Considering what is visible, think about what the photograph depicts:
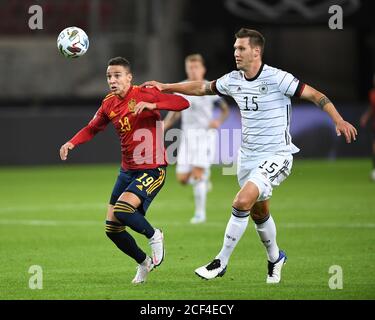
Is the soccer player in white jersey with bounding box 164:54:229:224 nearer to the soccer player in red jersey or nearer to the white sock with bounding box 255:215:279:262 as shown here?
the soccer player in red jersey

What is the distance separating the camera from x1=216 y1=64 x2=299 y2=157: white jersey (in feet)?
32.7

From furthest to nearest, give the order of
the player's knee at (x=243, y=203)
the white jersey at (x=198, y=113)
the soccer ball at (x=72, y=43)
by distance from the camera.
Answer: the white jersey at (x=198, y=113)
the soccer ball at (x=72, y=43)
the player's knee at (x=243, y=203)

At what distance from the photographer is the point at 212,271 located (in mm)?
9742

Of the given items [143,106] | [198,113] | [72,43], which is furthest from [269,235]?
[198,113]

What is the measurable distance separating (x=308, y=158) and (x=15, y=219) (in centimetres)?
1323

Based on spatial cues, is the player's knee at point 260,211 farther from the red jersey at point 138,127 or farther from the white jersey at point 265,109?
the red jersey at point 138,127

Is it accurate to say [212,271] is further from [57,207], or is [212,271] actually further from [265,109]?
[57,207]

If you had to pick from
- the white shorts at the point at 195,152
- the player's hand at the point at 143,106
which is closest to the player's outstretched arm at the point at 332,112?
the player's hand at the point at 143,106

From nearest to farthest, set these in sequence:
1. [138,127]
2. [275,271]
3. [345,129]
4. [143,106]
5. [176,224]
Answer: [345,129], [143,106], [275,271], [138,127], [176,224]

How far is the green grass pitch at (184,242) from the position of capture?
381 inches

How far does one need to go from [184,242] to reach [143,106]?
4.15 m

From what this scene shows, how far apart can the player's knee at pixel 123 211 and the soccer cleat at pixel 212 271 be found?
87 cm

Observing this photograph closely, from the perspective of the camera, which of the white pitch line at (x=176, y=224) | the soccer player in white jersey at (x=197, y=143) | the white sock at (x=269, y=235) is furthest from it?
the soccer player in white jersey at (x=197, y=143)
